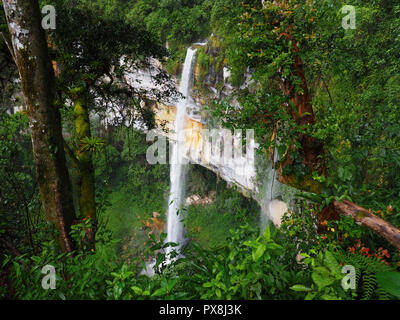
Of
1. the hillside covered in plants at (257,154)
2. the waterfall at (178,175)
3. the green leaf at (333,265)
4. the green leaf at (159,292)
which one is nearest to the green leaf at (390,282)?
the hillside covered in plants at (257,154)

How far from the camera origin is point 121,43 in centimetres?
347

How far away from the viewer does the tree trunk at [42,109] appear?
2.18 metres

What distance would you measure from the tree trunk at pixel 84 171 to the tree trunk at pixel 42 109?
0.41 m

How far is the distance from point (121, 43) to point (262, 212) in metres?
9.51

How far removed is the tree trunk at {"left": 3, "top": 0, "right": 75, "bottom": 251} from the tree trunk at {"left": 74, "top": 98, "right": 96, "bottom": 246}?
412mm

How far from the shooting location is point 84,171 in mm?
3227

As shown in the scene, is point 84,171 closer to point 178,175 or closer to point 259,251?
point 259,251

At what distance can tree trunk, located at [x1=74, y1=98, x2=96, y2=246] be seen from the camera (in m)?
3.08

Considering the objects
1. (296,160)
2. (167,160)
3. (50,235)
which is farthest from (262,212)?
(50,235)

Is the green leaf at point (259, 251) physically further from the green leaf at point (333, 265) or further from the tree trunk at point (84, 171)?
the tree trunk at point (84, 171)

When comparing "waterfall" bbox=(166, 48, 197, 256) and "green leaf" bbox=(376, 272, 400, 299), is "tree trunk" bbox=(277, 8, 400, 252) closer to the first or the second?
"green leaf" bbox=(376, 272, 400, 299)

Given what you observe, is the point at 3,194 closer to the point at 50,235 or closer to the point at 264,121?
the point at 50,235
